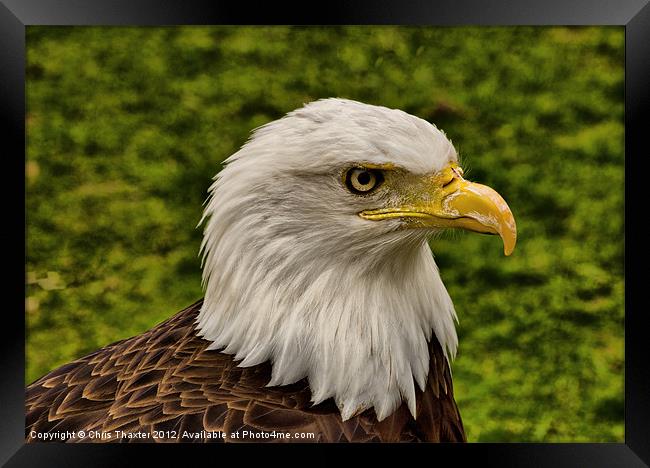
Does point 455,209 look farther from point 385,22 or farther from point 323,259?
point 385,22

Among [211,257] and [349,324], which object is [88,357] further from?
[349,324]

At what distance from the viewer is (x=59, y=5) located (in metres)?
2.43

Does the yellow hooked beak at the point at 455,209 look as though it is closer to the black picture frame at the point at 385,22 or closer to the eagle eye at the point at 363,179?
the eagle eye at the point at 363,179

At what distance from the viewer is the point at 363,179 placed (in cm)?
212

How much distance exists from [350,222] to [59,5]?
4.06 ft


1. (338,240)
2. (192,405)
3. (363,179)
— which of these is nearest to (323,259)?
(338,240)

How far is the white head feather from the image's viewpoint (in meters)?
2.10

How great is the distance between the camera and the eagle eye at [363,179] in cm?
211

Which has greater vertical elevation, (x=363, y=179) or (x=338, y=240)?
(x=363, y=179)

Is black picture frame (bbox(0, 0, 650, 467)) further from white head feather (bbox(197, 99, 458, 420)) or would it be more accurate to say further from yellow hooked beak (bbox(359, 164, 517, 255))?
yellow hooked beak (bbox(359, 164, 517, 255))

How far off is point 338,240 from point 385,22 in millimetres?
798

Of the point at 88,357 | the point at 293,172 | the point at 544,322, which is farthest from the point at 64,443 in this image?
the point at 544,322

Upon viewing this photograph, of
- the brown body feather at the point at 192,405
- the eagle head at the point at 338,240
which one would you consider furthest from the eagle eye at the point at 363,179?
the brown body feather at the point at 192,405

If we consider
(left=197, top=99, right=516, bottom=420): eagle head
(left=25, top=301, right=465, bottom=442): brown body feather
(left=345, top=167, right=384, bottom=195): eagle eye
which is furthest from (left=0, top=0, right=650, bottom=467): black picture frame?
(left=345, top=167, right=384, bottom=195): eagle eye
